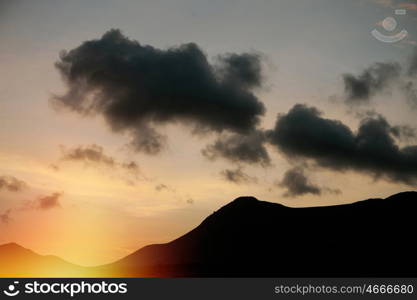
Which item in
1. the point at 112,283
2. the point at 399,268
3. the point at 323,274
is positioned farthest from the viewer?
the point at 323,274

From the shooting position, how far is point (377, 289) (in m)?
34.7

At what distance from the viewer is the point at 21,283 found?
3331 cm

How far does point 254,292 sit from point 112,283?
1094cm

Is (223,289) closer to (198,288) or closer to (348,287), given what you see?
(198,288)

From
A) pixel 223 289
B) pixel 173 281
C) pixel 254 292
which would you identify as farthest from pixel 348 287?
pixel 173 281

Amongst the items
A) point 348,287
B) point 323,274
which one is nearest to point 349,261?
point 323,274

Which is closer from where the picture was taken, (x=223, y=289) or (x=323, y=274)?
(x=223, y=289)

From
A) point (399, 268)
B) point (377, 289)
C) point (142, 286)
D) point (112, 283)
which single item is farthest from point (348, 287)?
point (399, 268)

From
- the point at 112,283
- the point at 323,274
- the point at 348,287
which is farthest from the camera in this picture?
the point at 323,274

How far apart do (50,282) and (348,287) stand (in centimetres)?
2311

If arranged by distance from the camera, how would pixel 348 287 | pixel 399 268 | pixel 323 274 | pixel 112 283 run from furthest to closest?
pixel 323 274
pixel 399 268
pixel 348 287
pixel 112 283

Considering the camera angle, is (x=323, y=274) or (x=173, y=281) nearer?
(x=173, y=281)

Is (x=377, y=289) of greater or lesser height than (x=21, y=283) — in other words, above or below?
below

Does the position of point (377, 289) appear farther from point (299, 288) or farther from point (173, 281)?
point (173, 281)
